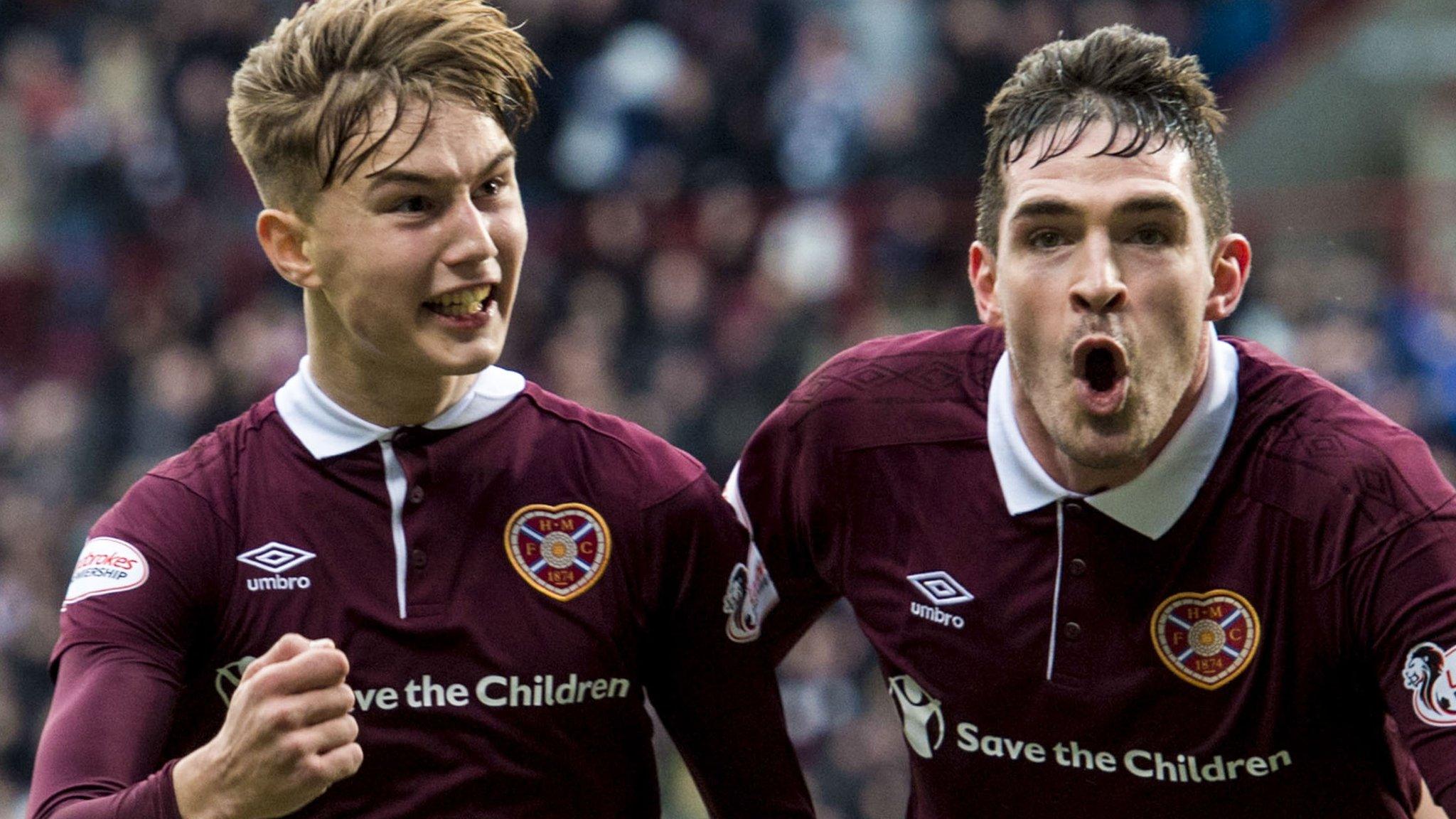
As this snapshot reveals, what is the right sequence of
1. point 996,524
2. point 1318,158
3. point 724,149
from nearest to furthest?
1. point 996,524
2. point 724,149
3. point 1318,158

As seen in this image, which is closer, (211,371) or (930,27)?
(211,371)

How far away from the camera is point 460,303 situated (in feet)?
11.2

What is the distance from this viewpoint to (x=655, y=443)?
144 inches

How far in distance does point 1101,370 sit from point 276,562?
139 cm

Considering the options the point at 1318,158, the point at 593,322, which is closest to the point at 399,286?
the point at 593,322

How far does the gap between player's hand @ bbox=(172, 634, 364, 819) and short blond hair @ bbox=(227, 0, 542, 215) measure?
2.90ft

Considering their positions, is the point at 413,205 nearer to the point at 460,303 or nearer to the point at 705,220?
the point at 460,303

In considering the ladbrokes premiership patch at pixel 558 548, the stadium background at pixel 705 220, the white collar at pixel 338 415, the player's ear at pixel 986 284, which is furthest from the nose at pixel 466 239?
the stadium background at pixel 705 220

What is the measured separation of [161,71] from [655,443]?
9.03 metres

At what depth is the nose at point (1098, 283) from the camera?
331 cm

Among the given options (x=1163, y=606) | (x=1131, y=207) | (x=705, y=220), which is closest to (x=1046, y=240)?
(x=1131, y=207)

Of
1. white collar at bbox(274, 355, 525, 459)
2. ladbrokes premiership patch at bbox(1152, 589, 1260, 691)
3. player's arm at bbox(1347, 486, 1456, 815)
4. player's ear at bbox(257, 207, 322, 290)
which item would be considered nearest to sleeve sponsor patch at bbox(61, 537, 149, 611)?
white collar at bbox(274, 355, 525, 459)

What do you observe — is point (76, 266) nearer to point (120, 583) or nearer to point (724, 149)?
point (724, 149)

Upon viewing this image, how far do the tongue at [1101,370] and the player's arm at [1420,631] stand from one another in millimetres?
482
